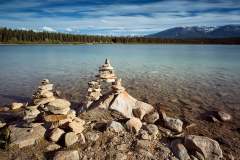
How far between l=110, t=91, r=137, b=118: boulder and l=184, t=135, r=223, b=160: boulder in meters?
4.77

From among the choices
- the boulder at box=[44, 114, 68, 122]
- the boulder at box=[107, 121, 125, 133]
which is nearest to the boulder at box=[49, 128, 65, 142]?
the boulder at box=[44, 114, 68, 122]

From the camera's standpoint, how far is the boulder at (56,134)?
12.1 meters

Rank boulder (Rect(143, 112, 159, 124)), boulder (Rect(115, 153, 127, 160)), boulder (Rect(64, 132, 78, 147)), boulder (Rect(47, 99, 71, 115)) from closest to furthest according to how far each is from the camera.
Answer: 1. boulder (Rect(115, 153, 127, 160))
2. boulder (Rect(64, 132, 78, 147))
3. boulder (Rect(47, 99, 71, 115))
4. boulder (Rect(143, 112, 159, 124))

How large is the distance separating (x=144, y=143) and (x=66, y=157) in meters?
3.69

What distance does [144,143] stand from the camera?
12.2m

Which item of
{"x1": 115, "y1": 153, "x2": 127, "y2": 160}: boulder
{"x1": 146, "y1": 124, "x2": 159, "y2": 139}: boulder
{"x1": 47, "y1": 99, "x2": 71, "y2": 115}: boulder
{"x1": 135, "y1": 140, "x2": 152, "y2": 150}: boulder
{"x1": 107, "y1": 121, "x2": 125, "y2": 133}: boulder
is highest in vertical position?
{"x1": 47, "y1": 99, "x2": 71, "y2": 115}: boulder

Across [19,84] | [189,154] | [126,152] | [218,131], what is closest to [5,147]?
[126,152]

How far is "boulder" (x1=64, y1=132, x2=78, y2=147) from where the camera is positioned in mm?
11836

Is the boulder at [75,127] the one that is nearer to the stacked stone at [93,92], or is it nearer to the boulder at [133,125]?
the boulder at [133,125]

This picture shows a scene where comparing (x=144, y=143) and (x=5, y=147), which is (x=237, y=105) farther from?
(x=5, y=147)

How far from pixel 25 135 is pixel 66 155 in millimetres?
2619

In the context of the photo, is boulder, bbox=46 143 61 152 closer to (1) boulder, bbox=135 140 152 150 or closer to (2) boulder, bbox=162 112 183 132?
(1) boulder, bbox=135 140 152 150

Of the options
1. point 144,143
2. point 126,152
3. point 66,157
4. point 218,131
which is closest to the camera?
point 66,157

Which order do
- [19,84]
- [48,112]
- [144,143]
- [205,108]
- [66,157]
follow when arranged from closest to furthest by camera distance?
[66,157], [144,143], [48,112], [205,108], [19,84]
